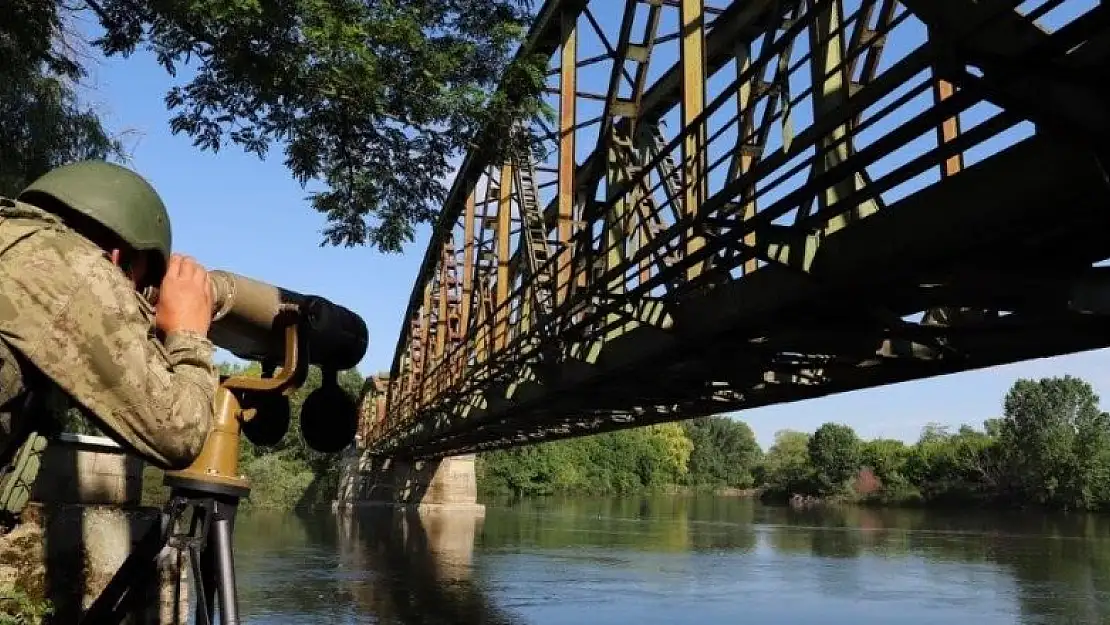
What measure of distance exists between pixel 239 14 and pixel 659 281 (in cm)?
434

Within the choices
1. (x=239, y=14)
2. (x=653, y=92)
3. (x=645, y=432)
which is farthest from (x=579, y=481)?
(x=239, y=14)

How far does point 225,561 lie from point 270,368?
669 millimetres

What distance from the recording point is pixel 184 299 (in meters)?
1.99

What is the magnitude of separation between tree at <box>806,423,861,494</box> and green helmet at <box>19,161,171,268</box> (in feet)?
273

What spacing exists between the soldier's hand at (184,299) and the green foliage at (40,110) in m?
7.05

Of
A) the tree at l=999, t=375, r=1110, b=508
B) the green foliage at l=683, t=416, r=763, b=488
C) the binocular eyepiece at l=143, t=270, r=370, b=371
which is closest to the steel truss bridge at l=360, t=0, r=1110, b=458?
the binocular eyepiece at l=143, t=270, r=370, b=371

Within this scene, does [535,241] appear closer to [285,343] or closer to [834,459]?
[285,343]

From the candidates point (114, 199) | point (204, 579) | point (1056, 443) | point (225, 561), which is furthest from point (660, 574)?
point (1056, 443)

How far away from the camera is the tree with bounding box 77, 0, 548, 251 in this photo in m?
7.36

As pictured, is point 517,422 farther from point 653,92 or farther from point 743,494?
point 743,494

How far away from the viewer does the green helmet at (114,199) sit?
74.3 inches

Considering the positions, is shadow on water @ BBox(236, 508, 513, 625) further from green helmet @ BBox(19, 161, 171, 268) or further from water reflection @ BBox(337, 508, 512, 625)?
green helmet @ BBox(19, 161, 171, 268)

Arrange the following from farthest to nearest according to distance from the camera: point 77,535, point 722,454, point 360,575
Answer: point 722,454 < point 360,575 < point 77,535

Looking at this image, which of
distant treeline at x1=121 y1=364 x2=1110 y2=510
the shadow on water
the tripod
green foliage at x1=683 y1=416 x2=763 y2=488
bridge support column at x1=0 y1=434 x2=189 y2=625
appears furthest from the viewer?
green foliage at x1=683 y1=416 x2=763 y2=488
